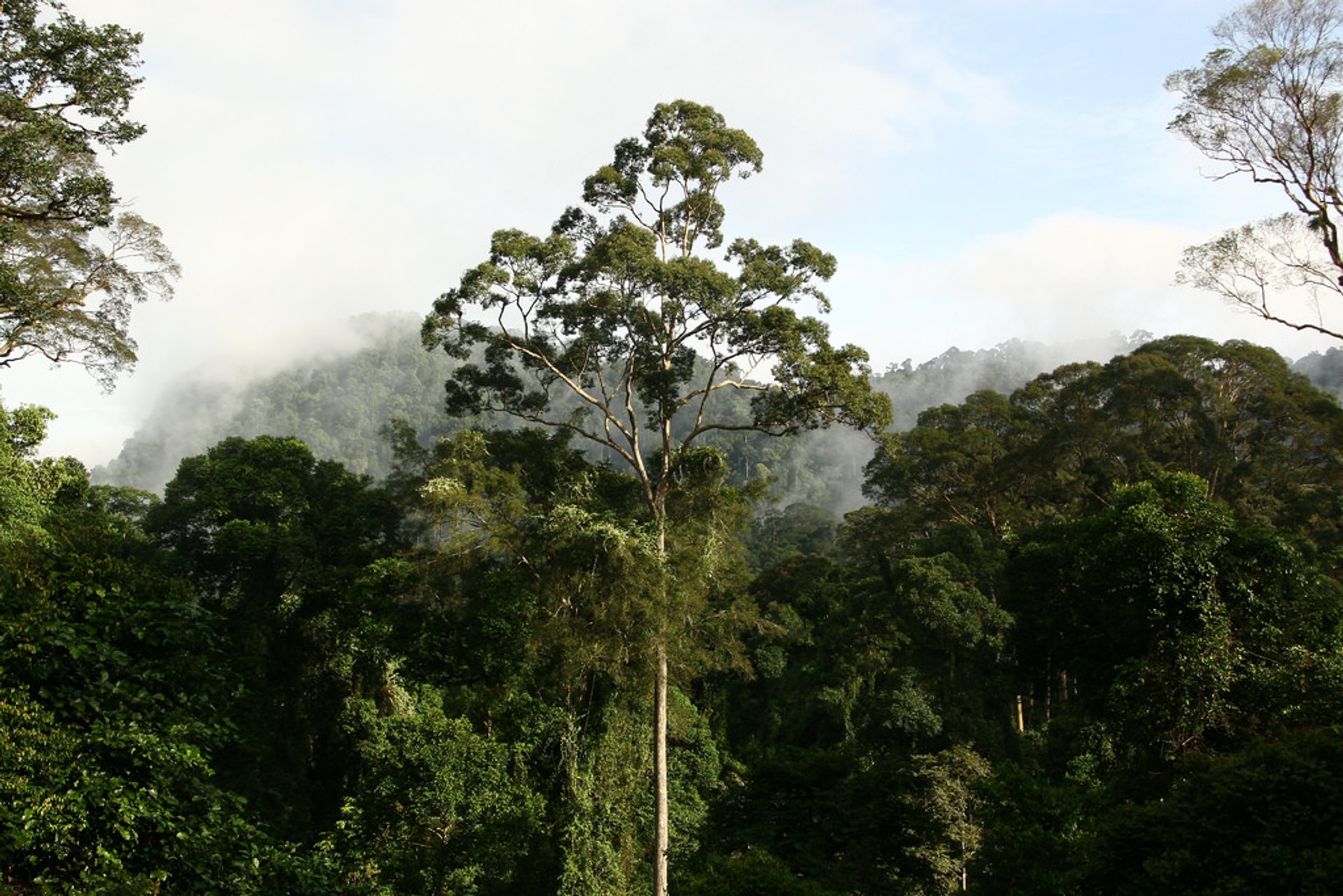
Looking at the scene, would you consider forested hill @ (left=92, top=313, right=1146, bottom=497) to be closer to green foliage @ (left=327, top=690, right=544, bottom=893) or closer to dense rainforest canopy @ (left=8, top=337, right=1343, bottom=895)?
dense rainforest canopy @ (left=8, top=337, right=1343, bottom=895)

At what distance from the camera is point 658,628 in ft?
46.7

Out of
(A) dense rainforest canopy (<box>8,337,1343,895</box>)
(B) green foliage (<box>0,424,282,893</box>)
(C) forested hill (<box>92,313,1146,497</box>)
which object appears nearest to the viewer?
(B) green foliage (<box>0,424,282,893</box>)

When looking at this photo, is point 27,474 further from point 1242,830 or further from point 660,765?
point 1242,830

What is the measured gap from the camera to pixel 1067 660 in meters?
13.3

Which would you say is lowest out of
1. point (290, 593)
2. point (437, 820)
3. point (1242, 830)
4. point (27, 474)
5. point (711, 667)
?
point (437, 820)

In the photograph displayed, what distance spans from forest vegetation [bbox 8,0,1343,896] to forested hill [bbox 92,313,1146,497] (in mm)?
58314

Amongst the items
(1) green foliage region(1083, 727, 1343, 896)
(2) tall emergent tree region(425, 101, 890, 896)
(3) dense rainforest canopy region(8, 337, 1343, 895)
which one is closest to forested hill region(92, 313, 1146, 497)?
(3) dense rainforest canopy region(8, 337, 1343, 895)

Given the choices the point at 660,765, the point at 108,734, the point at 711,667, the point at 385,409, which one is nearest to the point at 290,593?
the point at 711,667

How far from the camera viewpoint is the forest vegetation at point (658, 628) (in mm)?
6957

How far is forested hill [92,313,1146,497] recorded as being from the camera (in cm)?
9638

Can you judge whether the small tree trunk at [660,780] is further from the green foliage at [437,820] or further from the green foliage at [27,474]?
the green foliage at [27,474]

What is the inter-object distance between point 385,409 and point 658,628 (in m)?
123

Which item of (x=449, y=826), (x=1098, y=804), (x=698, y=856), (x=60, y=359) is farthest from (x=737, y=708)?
(x=60, y=359)

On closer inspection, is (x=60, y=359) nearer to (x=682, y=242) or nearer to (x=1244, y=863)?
(x=682, y=242)
